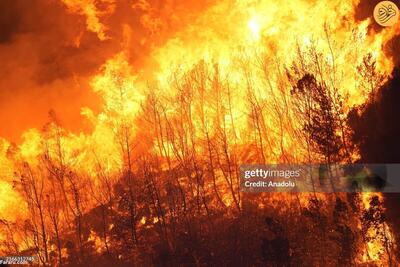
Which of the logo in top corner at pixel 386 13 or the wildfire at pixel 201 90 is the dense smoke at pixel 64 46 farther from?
the logo in top corner at pixel 386 13

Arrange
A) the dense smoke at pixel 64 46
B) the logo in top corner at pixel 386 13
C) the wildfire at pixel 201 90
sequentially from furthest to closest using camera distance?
the dense smoke at pixel 64 46
the wildfire at pixel 201 90
the logo in top corner at pixel 386 13

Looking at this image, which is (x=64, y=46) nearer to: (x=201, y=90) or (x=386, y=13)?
(x=201, y=90)

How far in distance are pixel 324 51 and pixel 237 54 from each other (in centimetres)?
503

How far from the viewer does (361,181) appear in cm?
1894

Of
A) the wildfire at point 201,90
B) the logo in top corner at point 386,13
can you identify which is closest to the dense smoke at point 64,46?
the wildfire at point 201,90

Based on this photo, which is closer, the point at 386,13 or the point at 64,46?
the point at 386,13

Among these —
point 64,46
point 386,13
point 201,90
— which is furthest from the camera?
point 64,46

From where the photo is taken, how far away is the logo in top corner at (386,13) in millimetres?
20984

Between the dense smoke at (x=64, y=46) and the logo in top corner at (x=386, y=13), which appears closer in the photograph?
the logo in top corner at (x=386, y=13)

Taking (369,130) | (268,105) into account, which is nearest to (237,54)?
(268,105)

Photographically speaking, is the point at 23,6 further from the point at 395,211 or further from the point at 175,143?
the point at 395,211

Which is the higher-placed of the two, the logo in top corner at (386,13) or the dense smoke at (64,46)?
the dense smoke at (64,46)

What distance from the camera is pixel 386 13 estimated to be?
837 inches

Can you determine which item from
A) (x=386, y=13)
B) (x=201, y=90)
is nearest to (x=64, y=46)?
(x=201, y=90)
